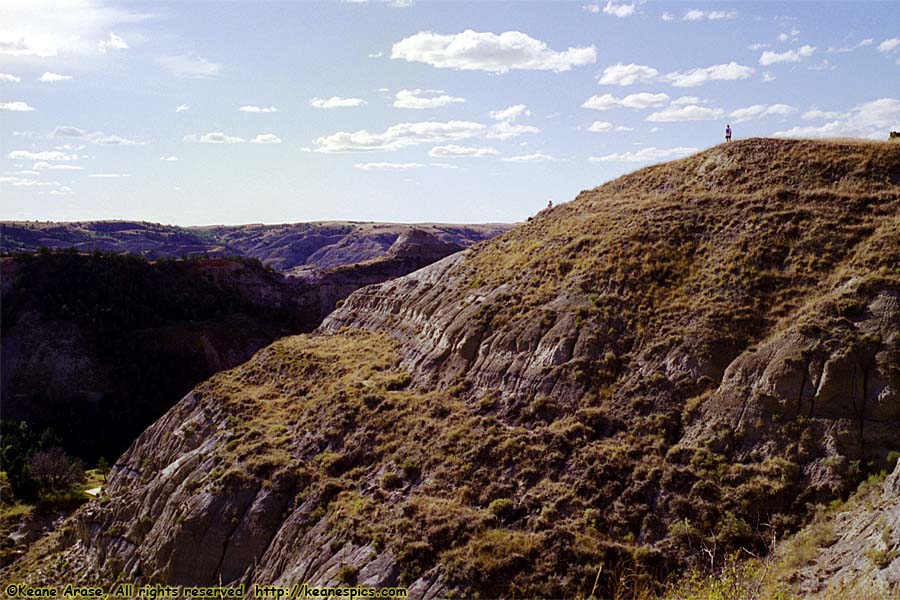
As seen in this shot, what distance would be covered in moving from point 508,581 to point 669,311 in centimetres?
1150

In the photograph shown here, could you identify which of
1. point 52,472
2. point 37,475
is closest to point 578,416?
point 52,472

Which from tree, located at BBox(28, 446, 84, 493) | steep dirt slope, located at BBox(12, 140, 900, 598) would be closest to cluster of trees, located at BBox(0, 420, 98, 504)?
tree, located at BBox(28, 446, 84, 493)

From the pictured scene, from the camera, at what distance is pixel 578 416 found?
21016 mm

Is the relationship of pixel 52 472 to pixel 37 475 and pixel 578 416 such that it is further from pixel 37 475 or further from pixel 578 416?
pixel 578 416

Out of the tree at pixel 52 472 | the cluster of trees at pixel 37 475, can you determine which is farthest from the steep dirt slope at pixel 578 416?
the tree at pixel 52 472

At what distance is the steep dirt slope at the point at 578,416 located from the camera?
16.8 meters

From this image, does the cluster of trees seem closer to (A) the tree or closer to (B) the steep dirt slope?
(A) the tree

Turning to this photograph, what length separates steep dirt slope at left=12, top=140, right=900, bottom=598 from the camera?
1683cm

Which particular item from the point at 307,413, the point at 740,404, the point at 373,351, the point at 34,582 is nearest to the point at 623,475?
the point at 740,404

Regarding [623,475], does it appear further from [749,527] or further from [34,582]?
[34,582]

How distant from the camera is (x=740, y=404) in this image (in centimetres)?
1869

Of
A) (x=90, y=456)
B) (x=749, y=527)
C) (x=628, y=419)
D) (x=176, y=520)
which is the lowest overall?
(x=90, y=456)

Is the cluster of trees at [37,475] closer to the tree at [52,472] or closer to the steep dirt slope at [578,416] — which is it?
the tree at [52,472]

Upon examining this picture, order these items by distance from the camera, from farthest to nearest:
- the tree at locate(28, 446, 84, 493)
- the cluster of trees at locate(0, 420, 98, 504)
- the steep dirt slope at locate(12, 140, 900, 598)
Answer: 1. the tree at locate(28, 446, 84, 493)
2. the cluster of trees at locate(0, 420, 98, 504)
3. the steep dirt slope at locate(12, 140, 900, 598)
